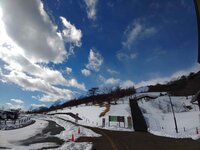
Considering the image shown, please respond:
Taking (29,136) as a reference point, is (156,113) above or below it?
above

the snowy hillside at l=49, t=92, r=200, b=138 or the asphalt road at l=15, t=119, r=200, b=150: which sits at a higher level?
the snowy hillside at l=49, t=92, r=200, b=138

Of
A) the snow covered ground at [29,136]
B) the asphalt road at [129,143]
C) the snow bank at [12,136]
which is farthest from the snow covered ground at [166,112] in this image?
the snow bank at [12,136]

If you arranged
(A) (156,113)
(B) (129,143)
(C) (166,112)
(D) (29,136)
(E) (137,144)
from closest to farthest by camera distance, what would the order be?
(E) (137,144) < (B) (129,143) < (D) (29,136) < (A) (156,113) < (C) (166,112)

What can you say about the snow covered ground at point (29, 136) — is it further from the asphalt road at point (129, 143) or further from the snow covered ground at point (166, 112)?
the snow covered ground at point (166, 112)

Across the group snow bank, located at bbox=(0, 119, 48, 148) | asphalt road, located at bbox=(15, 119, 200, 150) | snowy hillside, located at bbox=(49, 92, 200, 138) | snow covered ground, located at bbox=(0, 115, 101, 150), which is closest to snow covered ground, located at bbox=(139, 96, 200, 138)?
snowy hillside, located at bbox=(49, 92, 200, 138)

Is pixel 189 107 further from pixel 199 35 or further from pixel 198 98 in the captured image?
pixel 199 35

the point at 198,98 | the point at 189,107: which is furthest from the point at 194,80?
the point at 198,98

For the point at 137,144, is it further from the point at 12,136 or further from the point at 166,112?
the point at 166,112

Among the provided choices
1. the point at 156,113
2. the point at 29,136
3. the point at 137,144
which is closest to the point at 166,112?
the point at 156,113

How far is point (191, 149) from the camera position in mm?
14633

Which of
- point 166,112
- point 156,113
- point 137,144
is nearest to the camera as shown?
point 137,144

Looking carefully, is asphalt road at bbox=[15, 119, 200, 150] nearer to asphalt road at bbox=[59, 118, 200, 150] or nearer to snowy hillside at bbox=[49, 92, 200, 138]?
asphalt road at bbox=[59, 118, 200, 150]

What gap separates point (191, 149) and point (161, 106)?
177 ft

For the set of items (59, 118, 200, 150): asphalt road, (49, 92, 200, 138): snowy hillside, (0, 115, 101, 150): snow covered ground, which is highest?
(49, 92, 200, 138): snowy hillside
